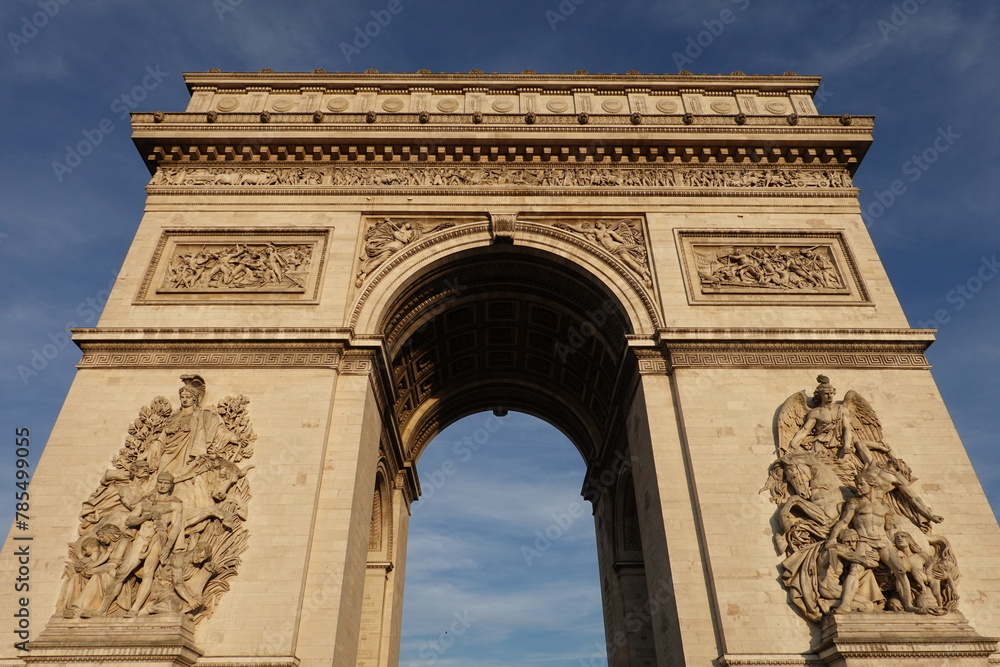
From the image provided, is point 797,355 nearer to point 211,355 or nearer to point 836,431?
point 836,431

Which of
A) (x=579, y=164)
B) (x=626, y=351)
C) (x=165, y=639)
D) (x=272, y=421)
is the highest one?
(x=579, y=164)

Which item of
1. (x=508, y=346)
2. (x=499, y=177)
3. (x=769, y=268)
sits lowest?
(x=769, y=268)

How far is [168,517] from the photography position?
1120 centimetres

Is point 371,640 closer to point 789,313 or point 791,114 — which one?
point 789,313

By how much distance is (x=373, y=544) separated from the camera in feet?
59.5

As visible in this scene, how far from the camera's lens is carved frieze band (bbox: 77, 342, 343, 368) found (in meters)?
13.4

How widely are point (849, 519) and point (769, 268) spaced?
6.02m

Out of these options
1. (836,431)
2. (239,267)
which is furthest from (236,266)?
(836,431)

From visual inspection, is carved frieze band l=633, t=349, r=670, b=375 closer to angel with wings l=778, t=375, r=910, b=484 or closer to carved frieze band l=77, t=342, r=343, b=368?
angel with wings l=778, t=375, r=910, b=484

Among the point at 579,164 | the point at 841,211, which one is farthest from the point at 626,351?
the point at 841,211

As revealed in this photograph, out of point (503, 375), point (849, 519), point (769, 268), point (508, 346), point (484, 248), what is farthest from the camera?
point (503, 375)

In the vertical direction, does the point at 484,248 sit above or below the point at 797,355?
above

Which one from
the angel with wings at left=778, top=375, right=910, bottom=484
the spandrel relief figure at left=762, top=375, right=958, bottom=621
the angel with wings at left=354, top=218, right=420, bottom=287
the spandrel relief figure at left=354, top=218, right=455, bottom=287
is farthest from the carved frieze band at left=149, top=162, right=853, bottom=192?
the spandrel relief figure at left=762, top=375, right=958, bottom=621

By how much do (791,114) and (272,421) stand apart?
14.9 metres
